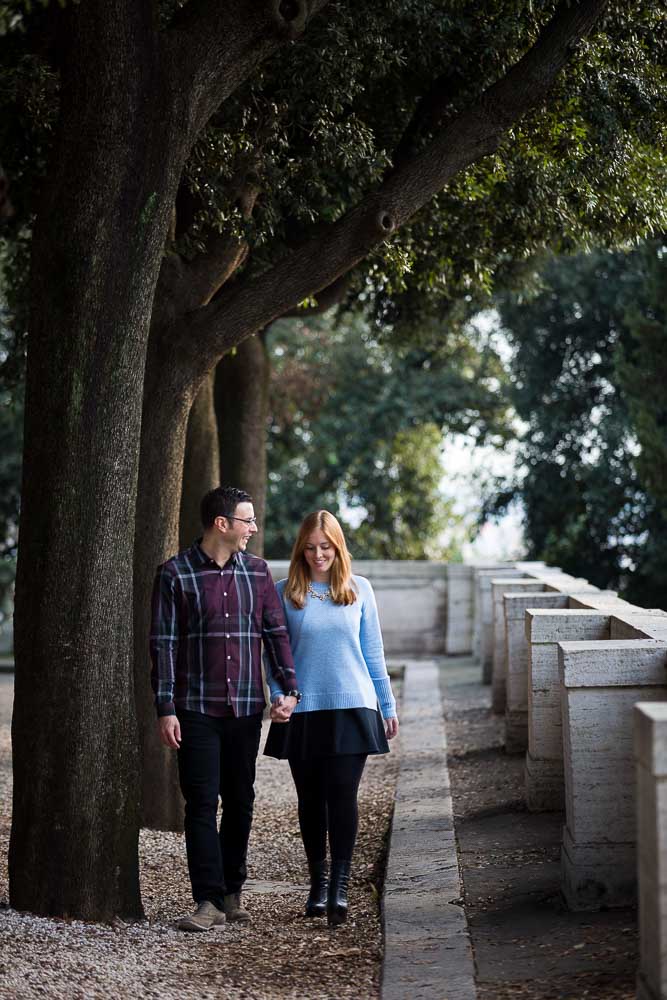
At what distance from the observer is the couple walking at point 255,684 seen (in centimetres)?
554

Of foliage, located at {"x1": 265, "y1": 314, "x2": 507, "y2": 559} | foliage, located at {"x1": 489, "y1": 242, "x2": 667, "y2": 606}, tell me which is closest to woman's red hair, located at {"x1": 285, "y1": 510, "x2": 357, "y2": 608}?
foliage, located at {"x1": 489, "y1": 242, "x2": 667, "y2": 606}

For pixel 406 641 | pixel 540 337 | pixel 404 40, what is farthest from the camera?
pixel 540 337

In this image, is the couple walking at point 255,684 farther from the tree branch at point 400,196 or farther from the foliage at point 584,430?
the foliage at point 584,430

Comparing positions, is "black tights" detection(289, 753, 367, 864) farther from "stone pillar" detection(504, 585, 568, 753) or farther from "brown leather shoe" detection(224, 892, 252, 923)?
"stone pillar" detection(504, 585, 568, 753)

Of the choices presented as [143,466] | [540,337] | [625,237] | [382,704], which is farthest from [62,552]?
[540,337]

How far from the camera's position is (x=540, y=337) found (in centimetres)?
2511

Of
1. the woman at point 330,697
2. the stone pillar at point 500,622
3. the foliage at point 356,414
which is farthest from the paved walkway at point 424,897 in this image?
the foliage at point 356,414

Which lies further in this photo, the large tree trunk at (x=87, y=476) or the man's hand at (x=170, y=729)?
the large tree trunk at (x=87, y=476)

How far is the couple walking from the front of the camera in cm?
554

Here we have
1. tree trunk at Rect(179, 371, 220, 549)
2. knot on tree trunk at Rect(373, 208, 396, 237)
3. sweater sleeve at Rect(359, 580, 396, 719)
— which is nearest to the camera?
sweater sleeve at Rect(359, 580, 396, 719)

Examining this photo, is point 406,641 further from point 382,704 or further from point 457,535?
point 382,704

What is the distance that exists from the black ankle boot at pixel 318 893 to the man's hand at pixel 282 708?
0.79 meters

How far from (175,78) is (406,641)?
15.8 m

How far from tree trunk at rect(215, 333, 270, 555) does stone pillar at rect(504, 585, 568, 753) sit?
12.2 feet
